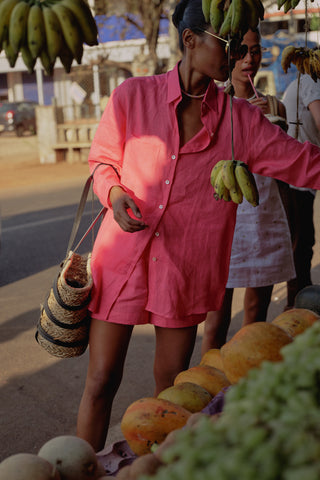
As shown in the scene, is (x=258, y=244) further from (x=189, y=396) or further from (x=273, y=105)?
(x=189, y=396)

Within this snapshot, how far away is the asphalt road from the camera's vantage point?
11.7 feet

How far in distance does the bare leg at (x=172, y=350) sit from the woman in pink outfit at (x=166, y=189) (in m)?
0.03

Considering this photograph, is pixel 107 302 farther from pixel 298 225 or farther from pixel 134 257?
pixel 298 225

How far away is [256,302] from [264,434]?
101 inches

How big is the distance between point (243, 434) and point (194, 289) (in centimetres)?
146

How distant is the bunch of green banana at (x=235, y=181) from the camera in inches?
74.4

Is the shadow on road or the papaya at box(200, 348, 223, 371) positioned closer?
the papaya at box(200, 348, 223, 371)

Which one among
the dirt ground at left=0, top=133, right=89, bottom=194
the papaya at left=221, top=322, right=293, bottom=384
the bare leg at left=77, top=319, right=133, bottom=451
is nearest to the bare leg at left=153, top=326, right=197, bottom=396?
the bare leg at left=77, top=319, right=133, bottom=451

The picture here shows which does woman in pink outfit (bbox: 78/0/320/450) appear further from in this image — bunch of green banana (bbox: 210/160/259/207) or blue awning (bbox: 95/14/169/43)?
blue awning (bbox: 95/14/169/43)

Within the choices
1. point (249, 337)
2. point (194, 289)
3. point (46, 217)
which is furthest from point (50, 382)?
point (46, 217)

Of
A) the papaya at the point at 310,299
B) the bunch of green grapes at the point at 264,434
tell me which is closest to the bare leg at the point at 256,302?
the papaya at the point at 310,299

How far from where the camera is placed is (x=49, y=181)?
14.5 m

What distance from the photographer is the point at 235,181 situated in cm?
191

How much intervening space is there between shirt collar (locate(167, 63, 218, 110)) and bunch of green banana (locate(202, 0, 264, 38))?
1.13ft
